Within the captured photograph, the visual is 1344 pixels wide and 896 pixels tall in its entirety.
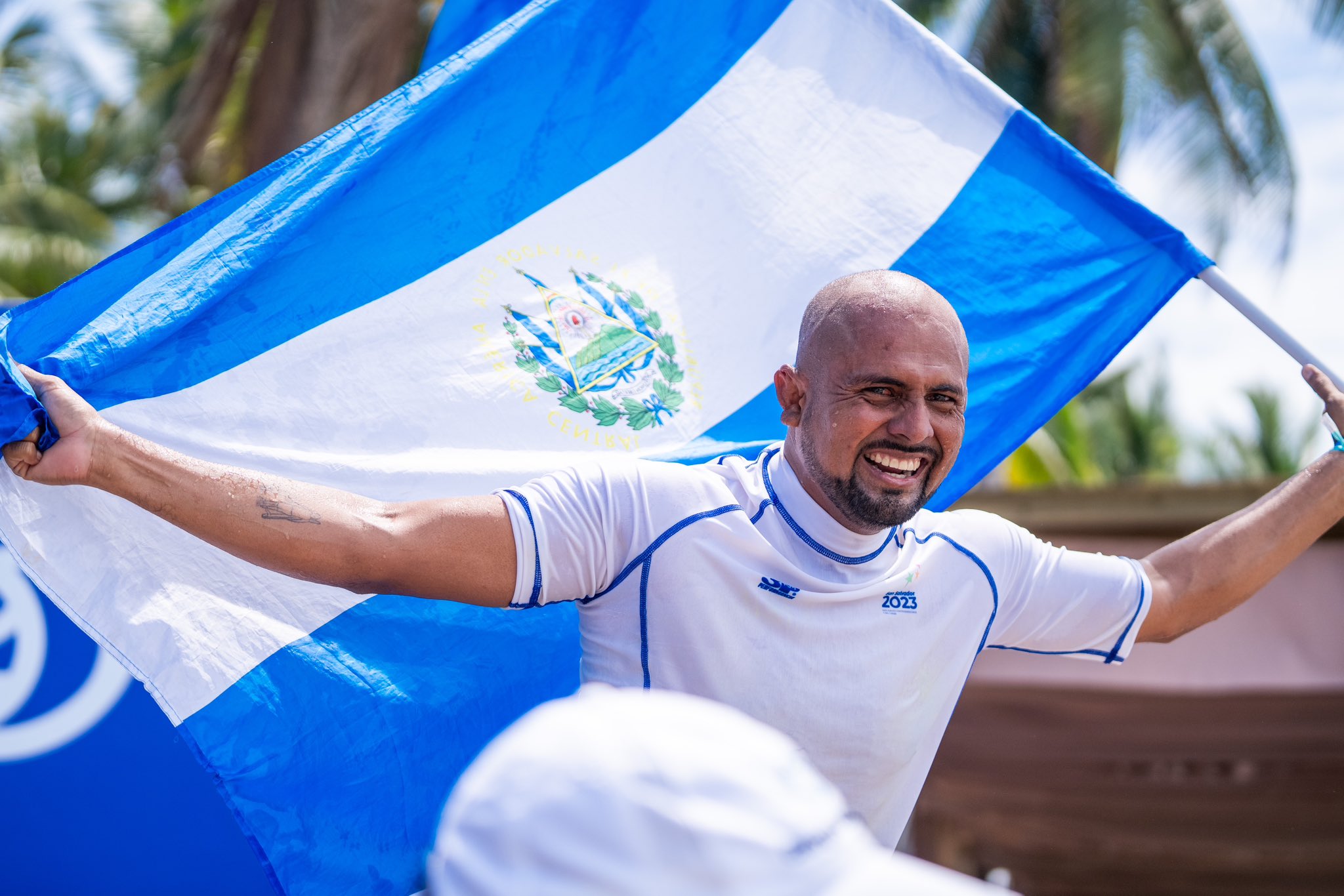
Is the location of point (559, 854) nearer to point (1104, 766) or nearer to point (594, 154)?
point (594, 154)

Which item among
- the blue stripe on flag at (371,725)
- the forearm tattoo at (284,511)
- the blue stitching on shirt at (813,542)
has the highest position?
the blue stitching on shirt at (813,542)

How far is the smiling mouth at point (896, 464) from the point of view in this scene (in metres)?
2.30

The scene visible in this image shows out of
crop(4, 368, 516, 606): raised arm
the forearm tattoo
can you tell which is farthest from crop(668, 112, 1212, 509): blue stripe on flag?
the forearm tattoo

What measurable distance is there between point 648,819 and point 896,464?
5.02ft

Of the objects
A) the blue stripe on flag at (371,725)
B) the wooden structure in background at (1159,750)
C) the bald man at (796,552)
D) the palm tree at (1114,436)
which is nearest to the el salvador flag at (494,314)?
the blue stripe on flag at (371,725)

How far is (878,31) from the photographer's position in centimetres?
317

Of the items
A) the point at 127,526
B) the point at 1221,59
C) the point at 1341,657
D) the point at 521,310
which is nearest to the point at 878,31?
the point at 521,310

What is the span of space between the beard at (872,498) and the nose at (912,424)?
0.08ft

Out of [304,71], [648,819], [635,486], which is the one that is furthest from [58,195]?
[648,819]

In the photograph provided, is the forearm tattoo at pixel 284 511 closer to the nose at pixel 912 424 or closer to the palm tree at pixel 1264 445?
the nose at pixel 912 424

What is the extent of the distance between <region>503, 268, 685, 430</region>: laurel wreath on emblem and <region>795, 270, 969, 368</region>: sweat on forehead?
0.46 meters

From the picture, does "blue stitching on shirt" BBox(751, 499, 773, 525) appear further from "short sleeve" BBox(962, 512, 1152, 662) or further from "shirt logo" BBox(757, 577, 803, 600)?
"short sleeve" BBox(962, 512, 1152, 662)

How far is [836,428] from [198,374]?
1154 mm

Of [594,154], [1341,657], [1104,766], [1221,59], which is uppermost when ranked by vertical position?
[1221,59]
